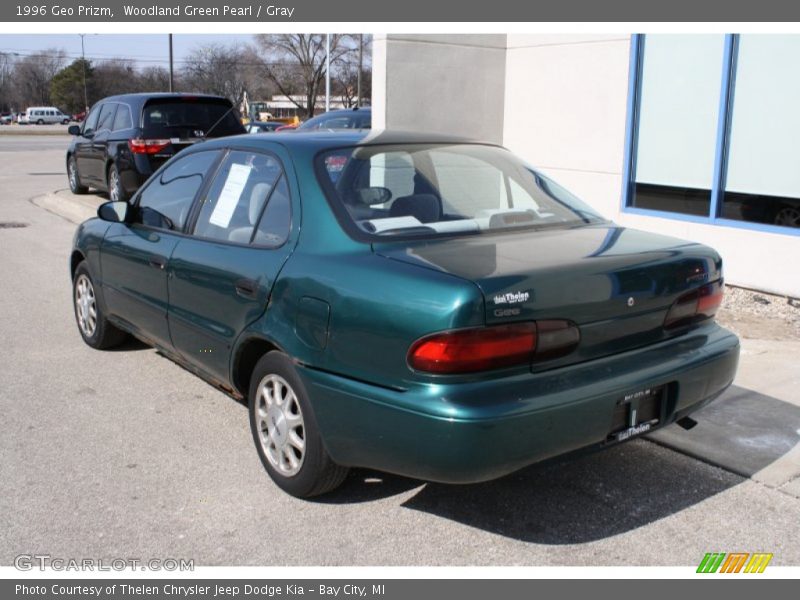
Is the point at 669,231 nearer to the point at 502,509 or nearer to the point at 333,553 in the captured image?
the point at 502,509

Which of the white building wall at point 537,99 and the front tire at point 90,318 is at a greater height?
the white building wall at point 537,99

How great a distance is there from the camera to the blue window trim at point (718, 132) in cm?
757

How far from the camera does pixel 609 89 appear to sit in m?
8.77

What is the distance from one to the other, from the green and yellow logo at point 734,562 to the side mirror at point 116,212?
153 inches

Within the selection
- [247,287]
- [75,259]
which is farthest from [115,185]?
[247,287]

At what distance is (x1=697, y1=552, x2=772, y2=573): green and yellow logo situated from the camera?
335cm

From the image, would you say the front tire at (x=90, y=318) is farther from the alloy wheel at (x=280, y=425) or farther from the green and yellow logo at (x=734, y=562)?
the green and yellow logo at (x=734, y=562)

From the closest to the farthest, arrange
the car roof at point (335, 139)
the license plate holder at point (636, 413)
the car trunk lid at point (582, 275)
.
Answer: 1. the car trunk lid at point (582, 275)
2. the license plate holder at point (636, 413)
3. the car roof at point (335, 139)

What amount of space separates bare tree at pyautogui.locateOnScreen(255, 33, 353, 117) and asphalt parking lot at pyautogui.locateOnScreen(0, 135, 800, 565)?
61.9m

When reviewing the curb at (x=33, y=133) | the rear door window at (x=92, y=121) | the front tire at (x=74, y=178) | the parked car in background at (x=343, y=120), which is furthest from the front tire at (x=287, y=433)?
the curb at (x=33, y=133)

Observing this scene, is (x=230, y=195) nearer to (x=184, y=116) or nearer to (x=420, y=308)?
(x=420, y=308)

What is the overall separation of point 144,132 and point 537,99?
5.92 m
